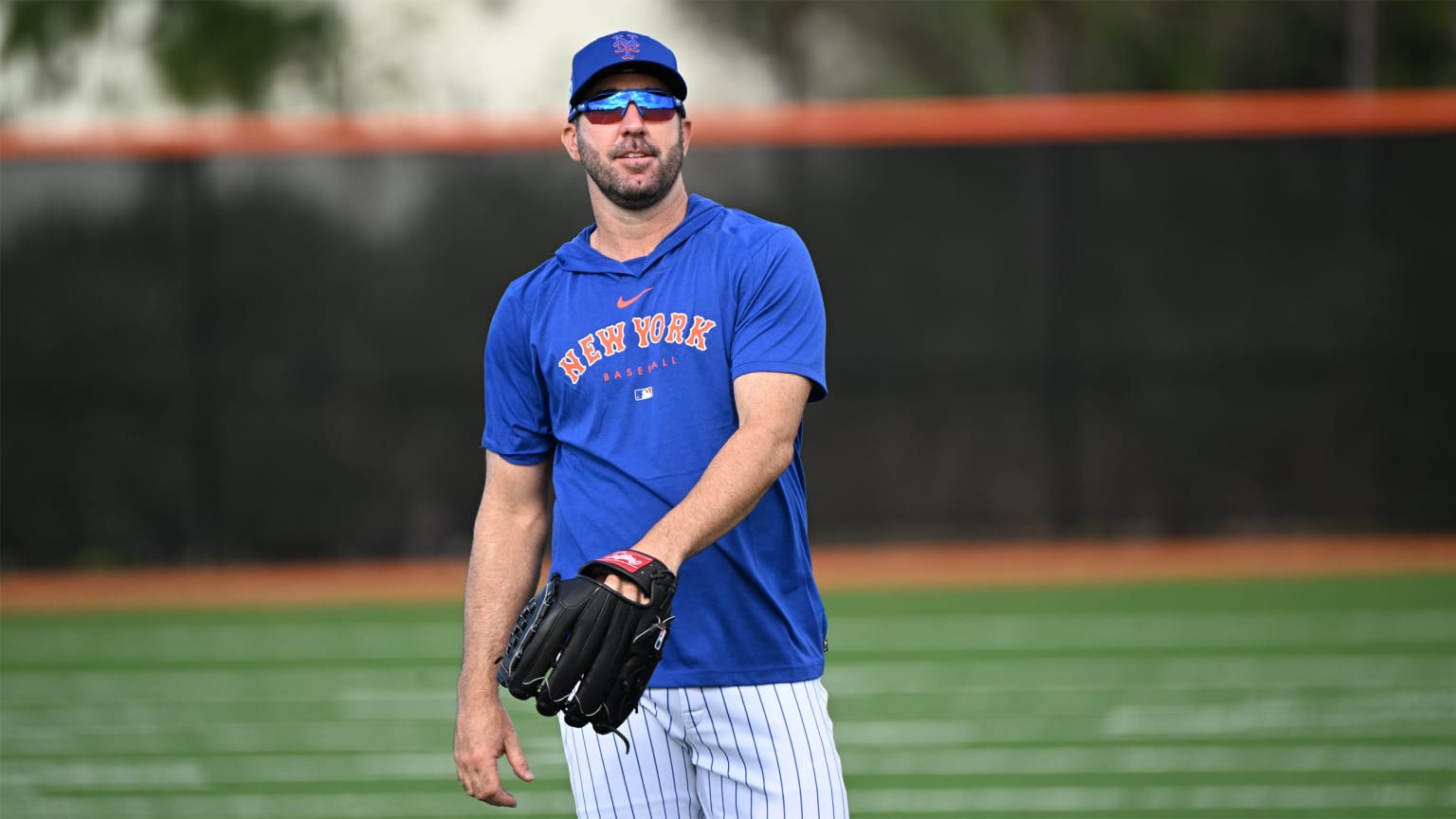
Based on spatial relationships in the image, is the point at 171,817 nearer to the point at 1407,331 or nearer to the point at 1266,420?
the point at 1266,420

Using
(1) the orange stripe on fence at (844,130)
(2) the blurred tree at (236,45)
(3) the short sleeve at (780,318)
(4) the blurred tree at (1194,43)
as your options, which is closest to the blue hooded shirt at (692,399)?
(3) the short sleeve at (780,318)

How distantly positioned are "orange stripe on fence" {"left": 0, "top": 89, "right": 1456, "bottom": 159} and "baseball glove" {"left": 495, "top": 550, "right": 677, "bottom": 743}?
1070 cm

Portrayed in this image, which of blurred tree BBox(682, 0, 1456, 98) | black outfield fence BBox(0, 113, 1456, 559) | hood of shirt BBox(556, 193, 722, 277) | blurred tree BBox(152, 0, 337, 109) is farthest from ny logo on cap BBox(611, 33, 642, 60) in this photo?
blurred tree BBox(152, 0, 337, 109)

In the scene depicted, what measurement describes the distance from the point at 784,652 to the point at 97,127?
39.5ft

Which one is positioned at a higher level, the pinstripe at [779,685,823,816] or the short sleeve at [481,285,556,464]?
the short sleeve at [481,285,556,464]

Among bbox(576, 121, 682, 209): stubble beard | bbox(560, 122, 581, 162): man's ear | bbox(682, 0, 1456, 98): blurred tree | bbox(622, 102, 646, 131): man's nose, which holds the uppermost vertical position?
bbox(682, 0, 1456, 98): blurred tree

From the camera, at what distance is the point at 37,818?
623 centimetres

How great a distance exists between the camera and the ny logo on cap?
317 cm

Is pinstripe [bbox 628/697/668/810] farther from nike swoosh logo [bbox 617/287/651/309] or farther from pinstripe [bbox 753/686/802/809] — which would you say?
nike swoosh logo [bbox 617/287/651/309]

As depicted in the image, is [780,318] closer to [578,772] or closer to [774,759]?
[774,759]

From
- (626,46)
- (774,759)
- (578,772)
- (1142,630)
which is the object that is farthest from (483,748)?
(1142,630)

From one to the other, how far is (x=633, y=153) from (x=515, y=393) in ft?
1.74

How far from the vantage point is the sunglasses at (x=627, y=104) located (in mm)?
3160

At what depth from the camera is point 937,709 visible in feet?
25.7
